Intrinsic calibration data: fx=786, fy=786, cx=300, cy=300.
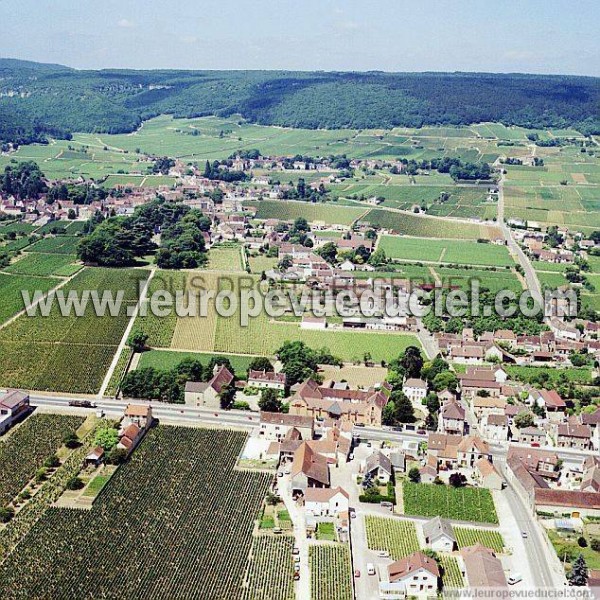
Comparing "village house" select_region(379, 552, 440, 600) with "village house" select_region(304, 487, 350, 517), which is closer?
"village house" select_region(379, 552, 440, 600)

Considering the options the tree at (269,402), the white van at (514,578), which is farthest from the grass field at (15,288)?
the white van at (514,578)

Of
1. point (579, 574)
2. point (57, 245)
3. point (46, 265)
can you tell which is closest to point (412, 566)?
point (579, 574)

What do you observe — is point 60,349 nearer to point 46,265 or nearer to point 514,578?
point 46,265

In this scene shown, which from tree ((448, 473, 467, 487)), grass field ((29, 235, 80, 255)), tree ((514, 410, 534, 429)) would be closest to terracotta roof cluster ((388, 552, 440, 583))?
tree ((448, 473, 467, 487))

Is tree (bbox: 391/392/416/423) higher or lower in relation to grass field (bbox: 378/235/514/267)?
higher

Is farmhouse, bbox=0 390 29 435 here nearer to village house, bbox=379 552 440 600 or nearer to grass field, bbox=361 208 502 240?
village house, bbox=379 552 440 600

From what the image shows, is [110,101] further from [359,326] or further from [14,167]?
[359,326]

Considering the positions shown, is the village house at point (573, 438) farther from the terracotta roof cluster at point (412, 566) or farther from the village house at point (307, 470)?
the terracotta roof cluster at point (412, 566)
